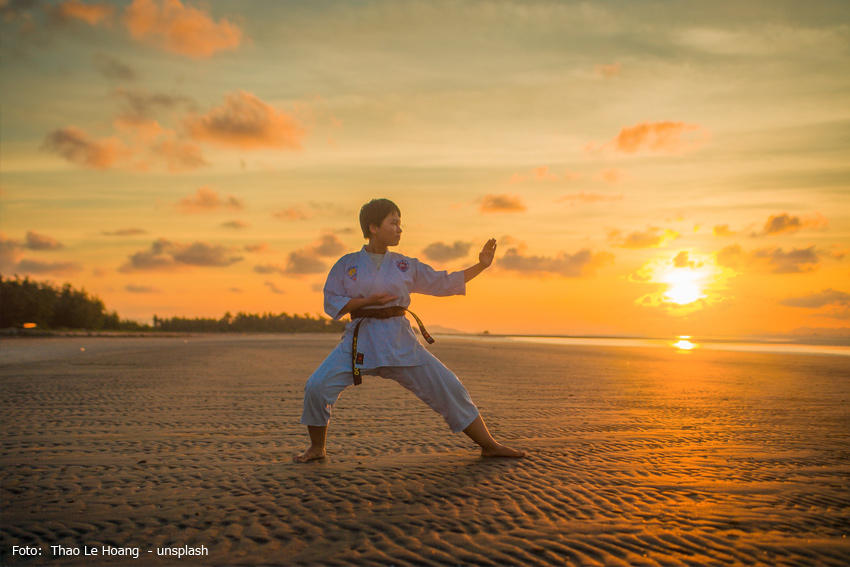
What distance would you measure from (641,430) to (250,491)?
4009 mm

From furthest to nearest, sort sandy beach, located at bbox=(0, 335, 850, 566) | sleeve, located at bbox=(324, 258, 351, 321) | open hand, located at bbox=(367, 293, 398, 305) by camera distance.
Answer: sleeve, located at bbox=(324, 258, 351, 321) → open hand, located at bbox=(367, 293, 398, 305) → sandy beach, located at bbox=(0, 335, 850, 566)

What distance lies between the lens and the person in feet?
14.8

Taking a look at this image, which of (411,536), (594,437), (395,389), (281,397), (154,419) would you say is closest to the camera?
(411,536)

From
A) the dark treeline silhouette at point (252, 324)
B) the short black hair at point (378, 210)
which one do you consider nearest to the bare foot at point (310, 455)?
the short black hair at point (378, 210)

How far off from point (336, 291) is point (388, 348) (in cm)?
67

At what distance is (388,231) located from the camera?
4.75 m

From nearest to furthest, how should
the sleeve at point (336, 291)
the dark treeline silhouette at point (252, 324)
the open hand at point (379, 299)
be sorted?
the open hand at point (379, 299) → the sleeve at point (336, 291) → the dark treeline silhouette at point (252, 324)

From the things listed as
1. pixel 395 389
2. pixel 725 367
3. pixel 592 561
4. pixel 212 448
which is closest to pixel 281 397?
pixel 395 389

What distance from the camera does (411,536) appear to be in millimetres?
2918

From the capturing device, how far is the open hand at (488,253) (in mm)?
4781

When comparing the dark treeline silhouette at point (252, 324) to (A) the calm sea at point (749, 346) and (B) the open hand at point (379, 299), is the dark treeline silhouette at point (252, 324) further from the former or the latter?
(B) the open hand at point (379, 299)

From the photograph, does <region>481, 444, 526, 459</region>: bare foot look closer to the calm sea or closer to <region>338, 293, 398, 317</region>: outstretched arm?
<region>338, 293, 398, 317</region>: outstretched arm

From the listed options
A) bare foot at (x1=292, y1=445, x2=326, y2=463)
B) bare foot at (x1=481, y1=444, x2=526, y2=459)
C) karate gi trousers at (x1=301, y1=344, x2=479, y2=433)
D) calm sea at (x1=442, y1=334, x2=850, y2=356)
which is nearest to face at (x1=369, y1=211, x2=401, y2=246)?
karate gi trousers at (x1=301, y1=344, x2=479, y2=433)

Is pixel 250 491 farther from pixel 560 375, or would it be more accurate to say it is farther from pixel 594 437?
pixel 560 375
